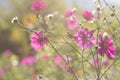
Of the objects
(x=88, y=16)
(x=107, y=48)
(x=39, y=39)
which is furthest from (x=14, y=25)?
(x=107, y=48)

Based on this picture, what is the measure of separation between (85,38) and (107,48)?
0.12 metres

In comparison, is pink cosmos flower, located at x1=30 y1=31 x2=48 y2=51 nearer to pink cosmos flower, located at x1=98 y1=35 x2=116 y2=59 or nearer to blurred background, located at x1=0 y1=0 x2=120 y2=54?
pink cosmos flower, located at x1=98 y1=35 x2=116 y2=59

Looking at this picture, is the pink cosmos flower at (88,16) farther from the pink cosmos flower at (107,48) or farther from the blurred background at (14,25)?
the blurred background at (14,25)

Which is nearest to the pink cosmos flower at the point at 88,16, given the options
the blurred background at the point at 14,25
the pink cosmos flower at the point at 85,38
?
the pink cosmos flower at the point at 85,38

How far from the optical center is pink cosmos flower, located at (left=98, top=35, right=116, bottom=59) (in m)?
2.39

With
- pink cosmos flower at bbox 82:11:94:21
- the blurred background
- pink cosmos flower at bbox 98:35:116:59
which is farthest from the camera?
the blurred background

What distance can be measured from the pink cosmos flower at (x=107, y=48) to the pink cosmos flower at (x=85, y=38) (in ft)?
0.17

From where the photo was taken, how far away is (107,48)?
2.41 metres

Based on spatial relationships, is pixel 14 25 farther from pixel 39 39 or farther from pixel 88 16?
pixel 39 39

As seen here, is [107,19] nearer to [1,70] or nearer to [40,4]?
[40,4]

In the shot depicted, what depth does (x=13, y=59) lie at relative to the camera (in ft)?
20.9

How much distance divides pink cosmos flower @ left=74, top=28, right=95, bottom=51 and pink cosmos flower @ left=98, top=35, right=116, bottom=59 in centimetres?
5

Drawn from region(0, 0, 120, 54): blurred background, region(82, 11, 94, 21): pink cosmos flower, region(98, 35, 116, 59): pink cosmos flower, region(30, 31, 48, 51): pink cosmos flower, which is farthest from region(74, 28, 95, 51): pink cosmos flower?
region(0, 0, 120, 54): blurred background

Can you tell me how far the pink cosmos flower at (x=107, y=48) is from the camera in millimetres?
2393
